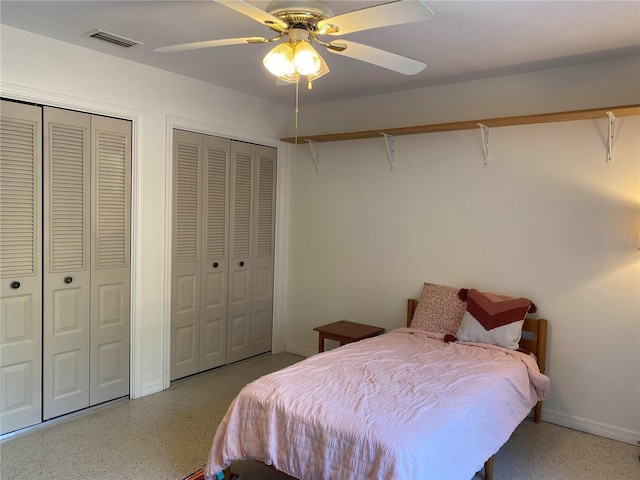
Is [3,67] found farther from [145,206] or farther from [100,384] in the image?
[100,384]

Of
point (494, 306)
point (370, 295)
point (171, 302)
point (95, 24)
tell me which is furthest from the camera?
point (370, 295)

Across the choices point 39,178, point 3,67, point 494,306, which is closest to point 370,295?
point 494,306

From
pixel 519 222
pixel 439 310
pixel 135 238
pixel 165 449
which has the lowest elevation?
pixel 165 449

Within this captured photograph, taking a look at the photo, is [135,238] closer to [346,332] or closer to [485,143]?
[346,332]

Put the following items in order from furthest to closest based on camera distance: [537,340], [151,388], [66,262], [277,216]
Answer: [277,216] < [151,388] < [537,340] < [66,262]

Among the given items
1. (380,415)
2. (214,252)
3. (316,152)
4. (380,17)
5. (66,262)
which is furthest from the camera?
(316,152)

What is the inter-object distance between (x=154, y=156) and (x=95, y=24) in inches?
41.8

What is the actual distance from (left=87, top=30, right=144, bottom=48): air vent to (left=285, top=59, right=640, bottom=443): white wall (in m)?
1.95

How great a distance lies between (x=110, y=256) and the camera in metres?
3.41

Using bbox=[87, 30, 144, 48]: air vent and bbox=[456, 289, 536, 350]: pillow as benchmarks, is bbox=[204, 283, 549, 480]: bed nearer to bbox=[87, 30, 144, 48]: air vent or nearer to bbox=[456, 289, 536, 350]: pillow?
bbox=[456, 289, 536, 350]: pillow

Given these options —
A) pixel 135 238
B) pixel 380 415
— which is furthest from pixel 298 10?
pixel 135 238

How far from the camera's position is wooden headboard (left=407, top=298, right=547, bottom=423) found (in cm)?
329

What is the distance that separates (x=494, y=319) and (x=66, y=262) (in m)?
2.88

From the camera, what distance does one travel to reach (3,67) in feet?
9.21
